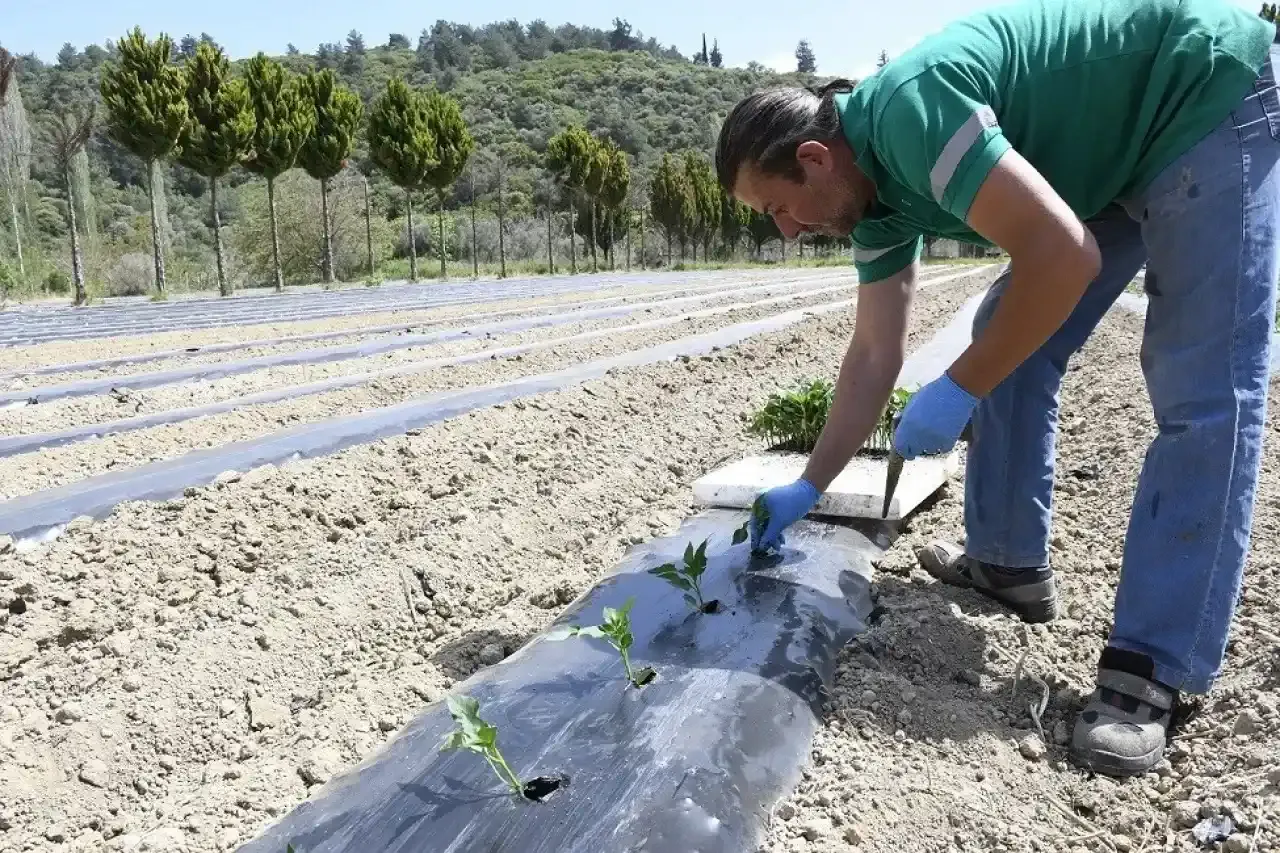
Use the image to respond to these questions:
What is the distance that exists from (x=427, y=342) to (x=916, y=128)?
640cm

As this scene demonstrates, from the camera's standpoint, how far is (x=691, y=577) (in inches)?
90.7

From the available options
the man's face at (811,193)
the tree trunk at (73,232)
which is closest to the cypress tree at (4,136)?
the tree trunk at (73,232)

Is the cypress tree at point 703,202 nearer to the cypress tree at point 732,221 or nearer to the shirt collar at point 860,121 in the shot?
the cypress tree at point 732,221

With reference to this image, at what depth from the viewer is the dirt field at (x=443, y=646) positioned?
162 cm

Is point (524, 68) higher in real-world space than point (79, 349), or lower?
higher

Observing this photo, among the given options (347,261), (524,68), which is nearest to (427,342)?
(347,261)

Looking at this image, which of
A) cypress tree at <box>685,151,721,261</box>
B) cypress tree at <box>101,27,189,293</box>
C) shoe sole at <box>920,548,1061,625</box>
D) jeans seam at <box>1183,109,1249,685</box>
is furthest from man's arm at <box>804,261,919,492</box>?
cypress tree at <box>685,151,721,261</box>

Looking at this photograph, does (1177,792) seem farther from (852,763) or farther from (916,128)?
(916,128)

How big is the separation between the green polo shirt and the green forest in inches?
54.4

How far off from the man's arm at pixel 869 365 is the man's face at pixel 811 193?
37cm

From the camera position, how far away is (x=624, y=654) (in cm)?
187

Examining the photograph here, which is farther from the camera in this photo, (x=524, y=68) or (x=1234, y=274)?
(x=524, y=68)

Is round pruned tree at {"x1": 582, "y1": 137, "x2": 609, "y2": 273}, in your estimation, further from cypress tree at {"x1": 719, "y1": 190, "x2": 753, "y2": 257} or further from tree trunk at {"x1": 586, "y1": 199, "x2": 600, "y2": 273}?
cypress tree at {"x1": 719, "y1": 190, "x2": 753, "y2": 257}

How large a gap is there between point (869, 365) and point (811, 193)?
62 cm
